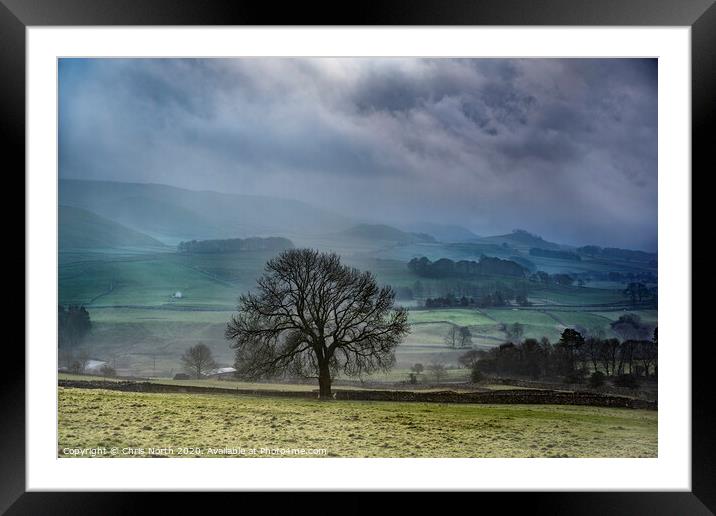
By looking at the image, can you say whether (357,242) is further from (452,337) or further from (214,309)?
(214,309)

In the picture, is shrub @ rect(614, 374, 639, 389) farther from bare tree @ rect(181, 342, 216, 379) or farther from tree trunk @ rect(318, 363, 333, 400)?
bare tree @ rect(181, 342, 216, 379)

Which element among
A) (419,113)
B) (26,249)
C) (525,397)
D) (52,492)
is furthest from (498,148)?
(52,492)

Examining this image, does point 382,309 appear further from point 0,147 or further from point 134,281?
point 0,147

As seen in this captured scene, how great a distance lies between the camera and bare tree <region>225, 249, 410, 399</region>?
132 inches

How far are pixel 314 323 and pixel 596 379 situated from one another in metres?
1.67

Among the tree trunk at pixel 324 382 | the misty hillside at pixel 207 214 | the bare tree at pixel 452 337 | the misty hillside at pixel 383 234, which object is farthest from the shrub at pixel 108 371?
the bare tree at pixel 452 337

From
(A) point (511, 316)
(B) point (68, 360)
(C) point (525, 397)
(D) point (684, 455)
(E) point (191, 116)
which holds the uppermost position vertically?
(E) point (191, 116)

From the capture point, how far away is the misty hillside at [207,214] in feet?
10.8

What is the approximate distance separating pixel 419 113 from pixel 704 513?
8.20 feet

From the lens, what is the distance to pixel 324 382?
3.34 metres

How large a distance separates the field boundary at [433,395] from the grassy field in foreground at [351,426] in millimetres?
32

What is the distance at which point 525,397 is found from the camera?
3299 mm

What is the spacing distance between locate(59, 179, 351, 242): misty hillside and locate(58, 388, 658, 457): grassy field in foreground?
38.5 inches
